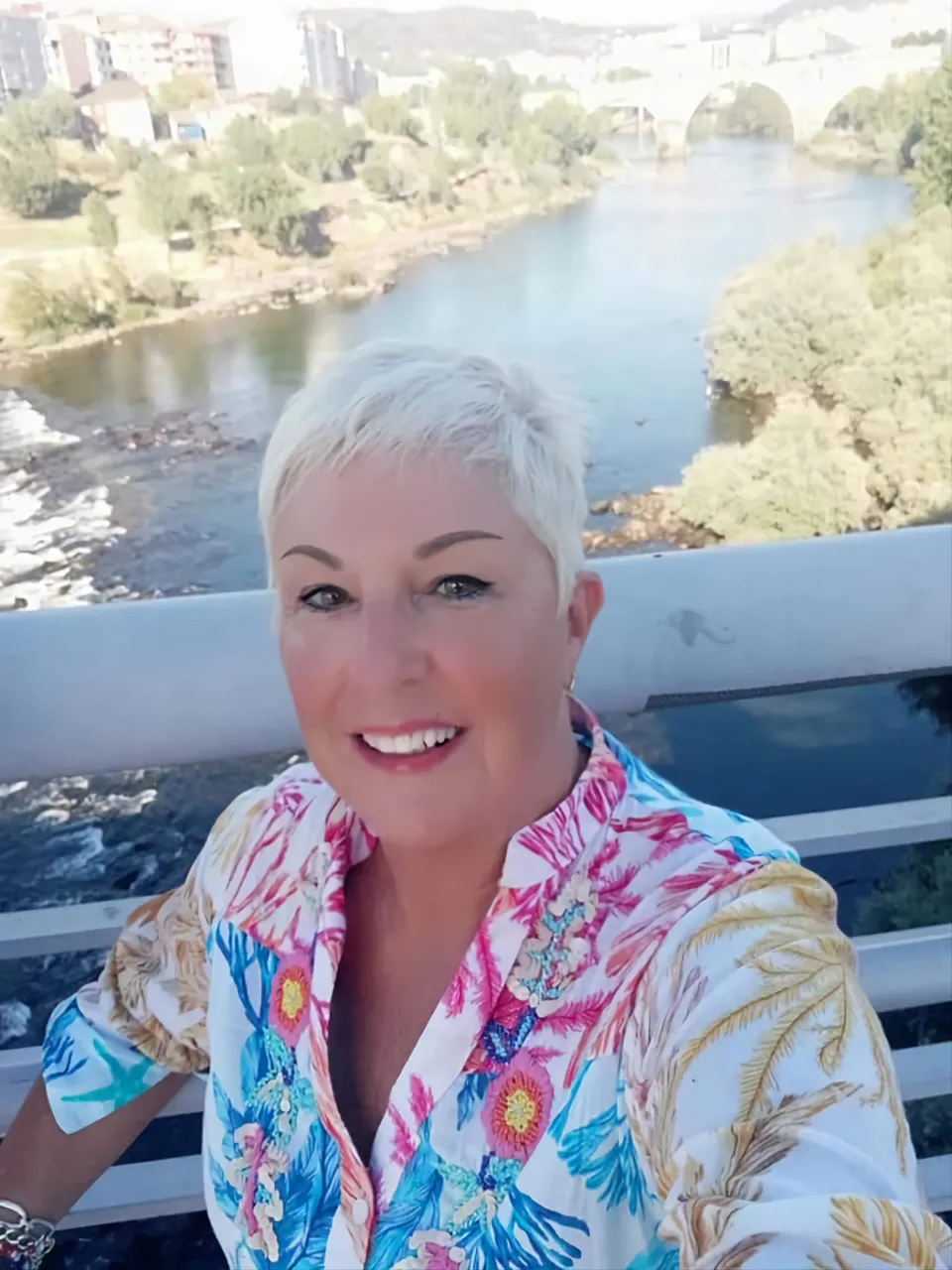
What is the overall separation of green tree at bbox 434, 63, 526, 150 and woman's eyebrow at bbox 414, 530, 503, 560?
14.6 feet

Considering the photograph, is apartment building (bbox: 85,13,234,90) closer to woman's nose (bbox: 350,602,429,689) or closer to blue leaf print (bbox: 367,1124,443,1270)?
woman's nose (bbox: 350,602,429,689)

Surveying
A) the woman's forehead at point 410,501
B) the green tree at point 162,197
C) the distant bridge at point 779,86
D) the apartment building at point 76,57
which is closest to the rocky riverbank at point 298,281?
the green tree at point 162,197

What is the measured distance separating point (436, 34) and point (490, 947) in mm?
4606

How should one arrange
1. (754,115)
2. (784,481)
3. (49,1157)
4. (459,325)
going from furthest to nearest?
(784,481)
(754,115)
(459,325)
(49,1157)

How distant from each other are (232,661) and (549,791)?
0.42m

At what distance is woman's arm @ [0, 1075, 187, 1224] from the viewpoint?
1008 mm

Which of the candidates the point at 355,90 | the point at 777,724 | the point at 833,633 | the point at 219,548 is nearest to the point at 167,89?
the point at 355,90

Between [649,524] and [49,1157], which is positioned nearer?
[49,1157]

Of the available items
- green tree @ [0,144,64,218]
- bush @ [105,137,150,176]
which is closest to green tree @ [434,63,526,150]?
bush @ [105,137,150,176]

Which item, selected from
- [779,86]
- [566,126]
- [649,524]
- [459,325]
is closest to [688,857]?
[459,325]

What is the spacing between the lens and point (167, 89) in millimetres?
4043

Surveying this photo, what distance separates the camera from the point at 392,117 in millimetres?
4473

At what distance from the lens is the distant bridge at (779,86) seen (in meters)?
4.93

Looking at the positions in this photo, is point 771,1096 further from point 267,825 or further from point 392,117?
point 392,117
